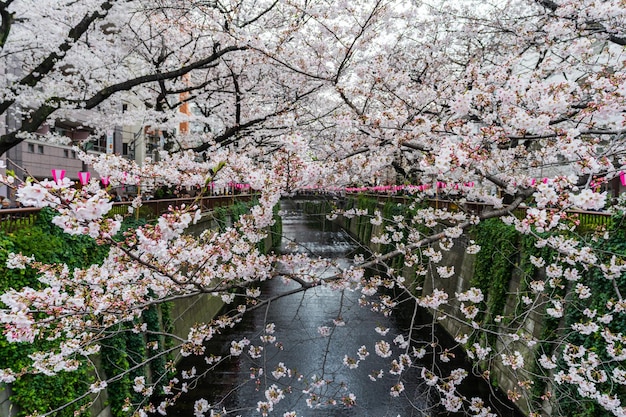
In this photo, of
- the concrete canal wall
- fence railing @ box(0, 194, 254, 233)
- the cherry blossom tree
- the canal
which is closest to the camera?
Result: the cherry blossom tree

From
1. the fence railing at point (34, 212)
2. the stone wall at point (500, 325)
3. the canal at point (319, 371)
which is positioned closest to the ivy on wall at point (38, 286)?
the fence railing at point (34, 212)

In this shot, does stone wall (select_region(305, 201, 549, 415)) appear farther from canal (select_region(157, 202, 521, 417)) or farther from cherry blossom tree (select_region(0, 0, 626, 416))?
canal (select_region(157, 202, 521, 417))

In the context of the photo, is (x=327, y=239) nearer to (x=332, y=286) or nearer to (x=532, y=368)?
(x=532, y=368)

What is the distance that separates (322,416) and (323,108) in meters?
11.3

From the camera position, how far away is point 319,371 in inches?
433

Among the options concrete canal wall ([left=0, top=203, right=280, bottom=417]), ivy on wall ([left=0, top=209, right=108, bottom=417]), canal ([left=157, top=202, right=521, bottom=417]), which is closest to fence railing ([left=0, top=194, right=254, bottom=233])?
ivy on wall ([left=0, top=209, right=108, bottom=417])

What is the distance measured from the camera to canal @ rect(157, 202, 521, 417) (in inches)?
356

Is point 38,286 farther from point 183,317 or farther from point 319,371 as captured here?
point 319,371

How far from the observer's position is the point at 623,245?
636 centimetres

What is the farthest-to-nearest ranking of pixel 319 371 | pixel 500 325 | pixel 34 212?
pixel 319 371 → pixel 500 325 → pixel 34 212

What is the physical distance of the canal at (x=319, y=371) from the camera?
9047 millimetres

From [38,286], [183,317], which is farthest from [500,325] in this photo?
[38,286]

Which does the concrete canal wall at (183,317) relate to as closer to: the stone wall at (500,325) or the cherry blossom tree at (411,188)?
the cherry blossom tree at (411,188)

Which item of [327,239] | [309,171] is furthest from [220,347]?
[327,239]
